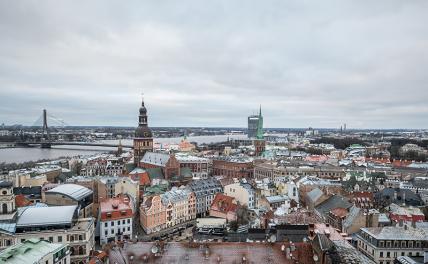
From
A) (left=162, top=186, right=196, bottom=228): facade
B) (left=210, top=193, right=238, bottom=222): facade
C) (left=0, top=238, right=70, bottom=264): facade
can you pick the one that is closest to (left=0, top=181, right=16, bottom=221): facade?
(left=0, top=238, right=70, bottom=264): facade

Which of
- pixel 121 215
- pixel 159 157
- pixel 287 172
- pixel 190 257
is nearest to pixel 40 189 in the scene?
pixel 121 215

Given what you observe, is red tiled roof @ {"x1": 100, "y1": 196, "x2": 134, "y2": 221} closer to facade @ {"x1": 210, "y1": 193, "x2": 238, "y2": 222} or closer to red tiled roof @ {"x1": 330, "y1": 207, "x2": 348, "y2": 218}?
facade @ {"x1": 210, "y1": 193, "x2": 238, "y2": 222}

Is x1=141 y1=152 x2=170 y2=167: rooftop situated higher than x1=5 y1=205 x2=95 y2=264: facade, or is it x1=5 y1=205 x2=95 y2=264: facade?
x1=141 y1=152 x2=170 y2=167: rooftop

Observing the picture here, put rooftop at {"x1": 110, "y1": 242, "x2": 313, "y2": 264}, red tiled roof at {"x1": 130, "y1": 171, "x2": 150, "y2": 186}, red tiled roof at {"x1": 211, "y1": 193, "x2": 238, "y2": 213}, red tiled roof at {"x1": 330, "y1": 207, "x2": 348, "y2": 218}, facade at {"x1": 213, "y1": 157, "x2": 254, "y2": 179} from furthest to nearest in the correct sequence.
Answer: facade at {"x1": 213, "y1": 157, "x2": 254, "y2": 179}, red tiled roof at {"x1": 130, "y1": 171, "x2": 150, "y2": 186}, red tiled roof at {"x1": 211, "y1": 193, "x2": 238, "y2": 213}, red tiled roof at {"x1": 330, "y1": 207, "x2": 348, "y2": 218}, rooftop at {"x1": 110, "y1": 242, "x2": 313, "y2": 264}

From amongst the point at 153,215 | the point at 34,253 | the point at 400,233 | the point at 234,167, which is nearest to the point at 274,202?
the point at 153,215

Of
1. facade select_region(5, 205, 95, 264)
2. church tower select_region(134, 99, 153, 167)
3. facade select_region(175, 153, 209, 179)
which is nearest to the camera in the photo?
facade select_region(5, 205, 95, 264)

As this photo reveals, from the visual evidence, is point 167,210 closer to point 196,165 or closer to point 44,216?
point 44,216

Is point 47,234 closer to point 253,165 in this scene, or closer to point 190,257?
point 190,257

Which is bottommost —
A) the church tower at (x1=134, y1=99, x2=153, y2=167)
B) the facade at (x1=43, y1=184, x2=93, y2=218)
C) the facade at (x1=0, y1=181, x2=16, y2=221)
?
the facade at (x1=43, y1=184, x2=93, y2=218)
